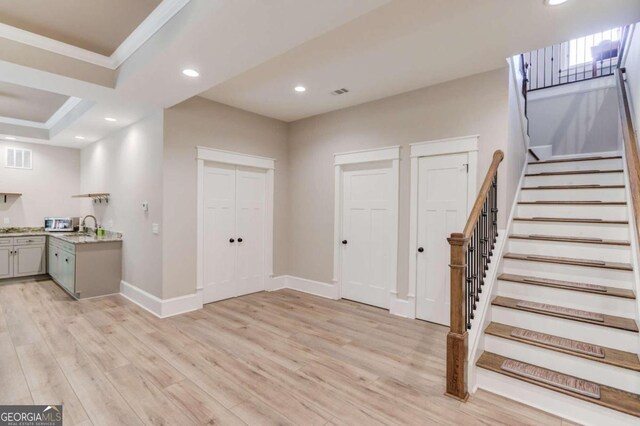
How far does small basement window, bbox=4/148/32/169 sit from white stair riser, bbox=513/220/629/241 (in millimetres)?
8356

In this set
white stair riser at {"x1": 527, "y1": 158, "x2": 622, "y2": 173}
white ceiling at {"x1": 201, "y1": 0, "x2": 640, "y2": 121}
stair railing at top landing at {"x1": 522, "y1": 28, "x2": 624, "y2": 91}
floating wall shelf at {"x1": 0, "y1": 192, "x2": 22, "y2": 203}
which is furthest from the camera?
floating wall shelf at {"x1": 0, "y1": 192, "x2": 22, "y2": 203}

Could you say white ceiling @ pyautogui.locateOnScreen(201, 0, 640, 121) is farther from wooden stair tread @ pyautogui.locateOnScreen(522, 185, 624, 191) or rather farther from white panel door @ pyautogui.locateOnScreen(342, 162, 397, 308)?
wooden stair tread @ pyautogui.locateOnScreen(522, 185, 624, 191)

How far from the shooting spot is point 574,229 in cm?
320

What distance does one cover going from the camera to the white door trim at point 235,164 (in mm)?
4390

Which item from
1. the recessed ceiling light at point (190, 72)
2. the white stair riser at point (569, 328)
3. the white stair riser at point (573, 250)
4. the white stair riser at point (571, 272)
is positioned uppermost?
the recessed ceiling light at point (190, 72)

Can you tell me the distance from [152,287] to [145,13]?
124 inches

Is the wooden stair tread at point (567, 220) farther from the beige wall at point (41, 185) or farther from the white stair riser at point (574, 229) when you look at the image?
the beige wall at point (41, 185)

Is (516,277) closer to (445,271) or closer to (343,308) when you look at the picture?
(445,271)

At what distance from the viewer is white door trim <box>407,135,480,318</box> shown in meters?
3.58

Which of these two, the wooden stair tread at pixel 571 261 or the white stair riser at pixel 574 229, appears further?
the white stair riser at pixel 574 229

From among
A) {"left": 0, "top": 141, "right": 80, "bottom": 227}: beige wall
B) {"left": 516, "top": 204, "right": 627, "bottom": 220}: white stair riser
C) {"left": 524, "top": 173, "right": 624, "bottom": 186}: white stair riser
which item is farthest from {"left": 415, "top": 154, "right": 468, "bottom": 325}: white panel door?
{"left": 0, "top": 141, "right": 80, "bottom": 227}: beige wall

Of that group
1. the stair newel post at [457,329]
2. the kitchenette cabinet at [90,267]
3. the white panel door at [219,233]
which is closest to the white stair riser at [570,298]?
the stair newel post at [457,329]

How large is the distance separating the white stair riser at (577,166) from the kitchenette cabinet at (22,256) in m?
8.26

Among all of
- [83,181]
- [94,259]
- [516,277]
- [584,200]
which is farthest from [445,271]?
[83,181]
